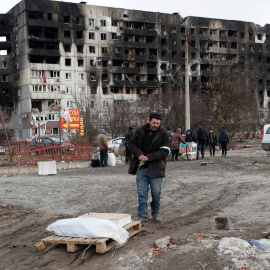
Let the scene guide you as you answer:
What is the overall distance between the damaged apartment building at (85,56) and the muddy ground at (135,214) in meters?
56.6

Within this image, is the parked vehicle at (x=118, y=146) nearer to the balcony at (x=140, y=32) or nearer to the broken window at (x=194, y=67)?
the balcony at (x=140, y=32)

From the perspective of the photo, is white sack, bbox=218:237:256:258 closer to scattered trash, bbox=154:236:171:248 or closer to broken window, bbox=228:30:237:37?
scattered trash, bbox=154:236:171:248

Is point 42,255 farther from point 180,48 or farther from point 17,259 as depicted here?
point 180,48

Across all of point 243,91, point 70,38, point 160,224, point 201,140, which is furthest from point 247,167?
point 70,38

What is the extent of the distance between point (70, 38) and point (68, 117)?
58478 mm

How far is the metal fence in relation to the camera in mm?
20156

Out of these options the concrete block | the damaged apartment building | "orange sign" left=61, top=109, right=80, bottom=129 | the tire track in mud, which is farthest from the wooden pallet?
the damaged apartment building

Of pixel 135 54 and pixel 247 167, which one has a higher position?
pixel 135 54

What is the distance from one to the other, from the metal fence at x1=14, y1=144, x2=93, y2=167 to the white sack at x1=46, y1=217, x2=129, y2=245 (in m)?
14.3

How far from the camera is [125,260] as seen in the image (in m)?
5.61

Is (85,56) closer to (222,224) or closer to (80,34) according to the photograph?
(80,34)

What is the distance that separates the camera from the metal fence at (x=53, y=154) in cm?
2016

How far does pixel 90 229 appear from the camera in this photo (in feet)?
20.1

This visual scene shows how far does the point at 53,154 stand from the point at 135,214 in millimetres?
13528
